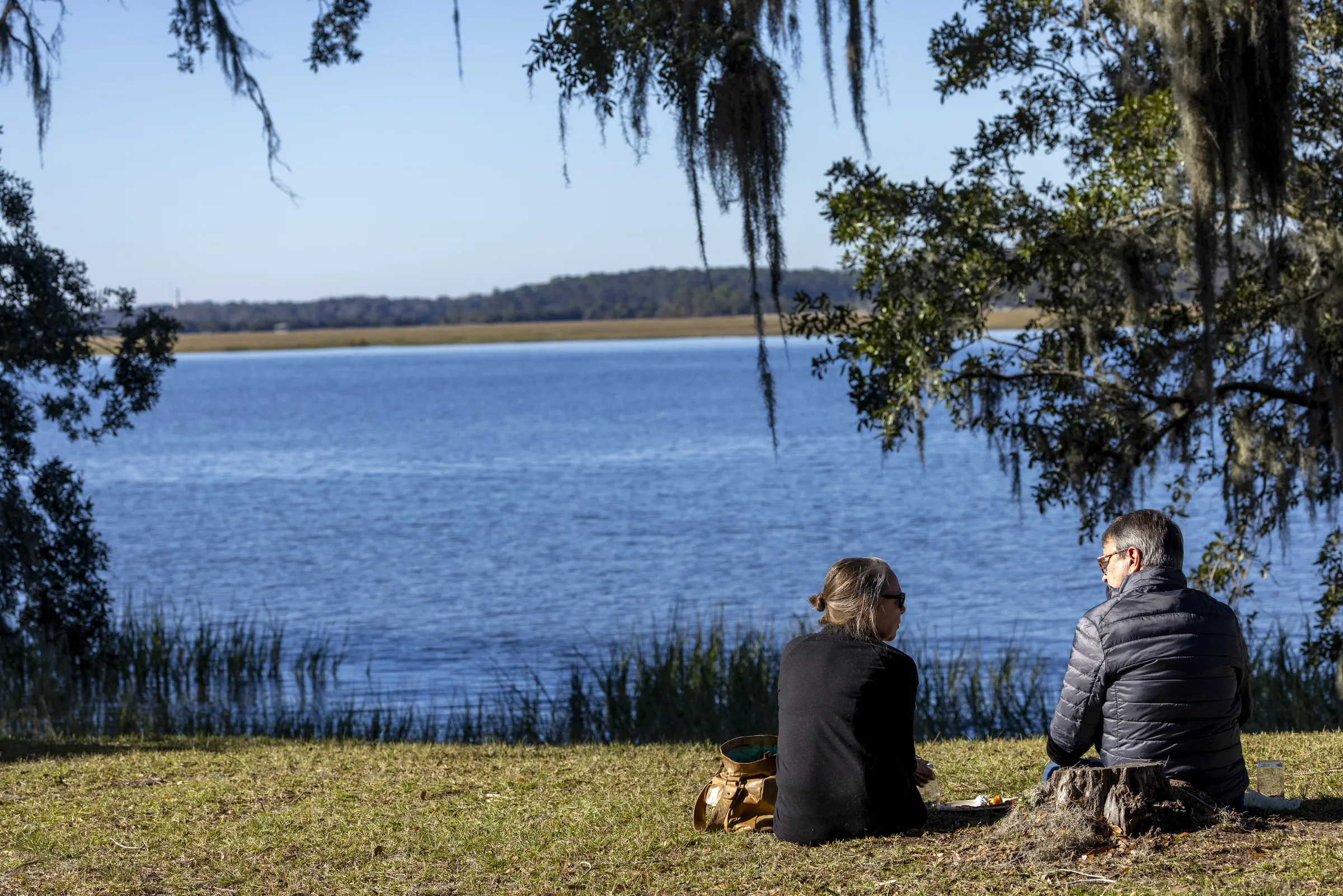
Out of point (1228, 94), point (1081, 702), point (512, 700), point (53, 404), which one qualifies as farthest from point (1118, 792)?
point (53, 404)

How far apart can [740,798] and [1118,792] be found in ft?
4.87

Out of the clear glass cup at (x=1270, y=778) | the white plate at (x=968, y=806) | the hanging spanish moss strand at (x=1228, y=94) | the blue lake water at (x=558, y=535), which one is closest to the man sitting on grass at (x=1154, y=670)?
the clear glass cup at (x=1270, y=778)

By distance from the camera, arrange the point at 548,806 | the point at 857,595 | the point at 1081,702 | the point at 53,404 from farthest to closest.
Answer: the point at 53,404
the point at 548,806
the point at 857,595
the point at 1081,702

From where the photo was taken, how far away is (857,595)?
4.87 metres

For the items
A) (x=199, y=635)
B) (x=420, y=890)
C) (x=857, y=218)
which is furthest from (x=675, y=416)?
(x=420, y=890)

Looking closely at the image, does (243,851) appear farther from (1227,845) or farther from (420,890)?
(1227,845)

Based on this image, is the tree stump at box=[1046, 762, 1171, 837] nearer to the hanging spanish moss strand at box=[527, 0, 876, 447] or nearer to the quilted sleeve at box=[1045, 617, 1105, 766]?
the quilted sleeve at box=[1045, 617, 1105, 766]

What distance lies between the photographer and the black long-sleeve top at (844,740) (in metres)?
4.82

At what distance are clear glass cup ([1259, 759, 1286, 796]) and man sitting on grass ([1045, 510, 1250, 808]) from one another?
59cm

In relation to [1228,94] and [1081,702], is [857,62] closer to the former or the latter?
[1228,94]

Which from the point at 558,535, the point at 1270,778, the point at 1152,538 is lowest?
the point at 558,535

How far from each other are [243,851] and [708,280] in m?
4.79

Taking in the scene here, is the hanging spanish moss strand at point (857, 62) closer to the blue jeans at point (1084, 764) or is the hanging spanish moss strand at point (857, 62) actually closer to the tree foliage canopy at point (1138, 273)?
the tree foliage canopy at point (1138, 273)

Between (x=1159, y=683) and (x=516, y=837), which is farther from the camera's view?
(x=516, y=837)
